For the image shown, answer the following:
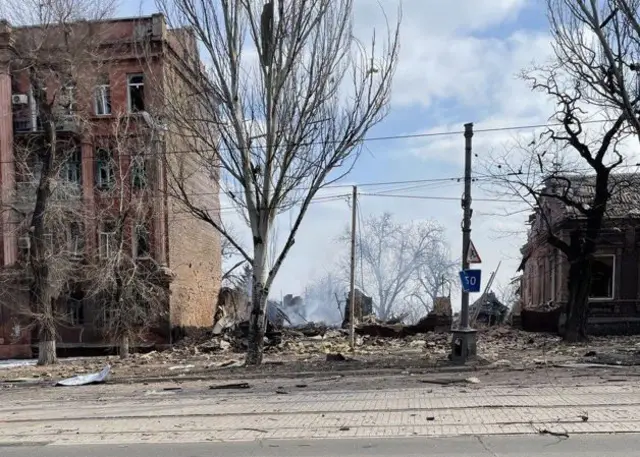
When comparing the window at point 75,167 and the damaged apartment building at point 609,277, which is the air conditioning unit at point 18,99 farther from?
the damaged apartment building at point 609,277

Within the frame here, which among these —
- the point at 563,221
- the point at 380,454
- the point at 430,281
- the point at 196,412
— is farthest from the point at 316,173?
the point at 430,281

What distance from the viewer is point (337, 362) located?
15.7m

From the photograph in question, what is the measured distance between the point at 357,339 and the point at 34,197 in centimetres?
1527

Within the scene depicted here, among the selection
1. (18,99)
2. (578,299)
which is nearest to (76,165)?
(18,99)

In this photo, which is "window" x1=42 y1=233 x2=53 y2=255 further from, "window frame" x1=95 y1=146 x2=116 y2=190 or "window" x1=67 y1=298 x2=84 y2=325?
"window" x1=67 y1=298 x2=84 y2=325

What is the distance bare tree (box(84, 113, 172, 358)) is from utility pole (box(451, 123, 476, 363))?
1040cm

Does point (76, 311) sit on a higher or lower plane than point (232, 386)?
lower

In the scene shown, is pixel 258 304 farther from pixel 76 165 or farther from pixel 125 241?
pixel 76 165

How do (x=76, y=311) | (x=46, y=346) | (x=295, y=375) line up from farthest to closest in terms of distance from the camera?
(x=76, y=311), (x=46, y=346), (x=295, y=375)

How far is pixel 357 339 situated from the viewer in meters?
25.7

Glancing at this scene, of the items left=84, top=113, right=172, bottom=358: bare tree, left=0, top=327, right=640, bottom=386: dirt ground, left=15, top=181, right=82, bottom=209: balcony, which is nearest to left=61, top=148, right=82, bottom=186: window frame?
left=15, top=181, right=82, bottom=209: balcony

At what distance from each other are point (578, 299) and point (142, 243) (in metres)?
18.7

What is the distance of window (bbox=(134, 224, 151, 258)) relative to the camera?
24094 mm

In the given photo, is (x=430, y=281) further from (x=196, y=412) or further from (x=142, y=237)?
(x=196, y=412)
